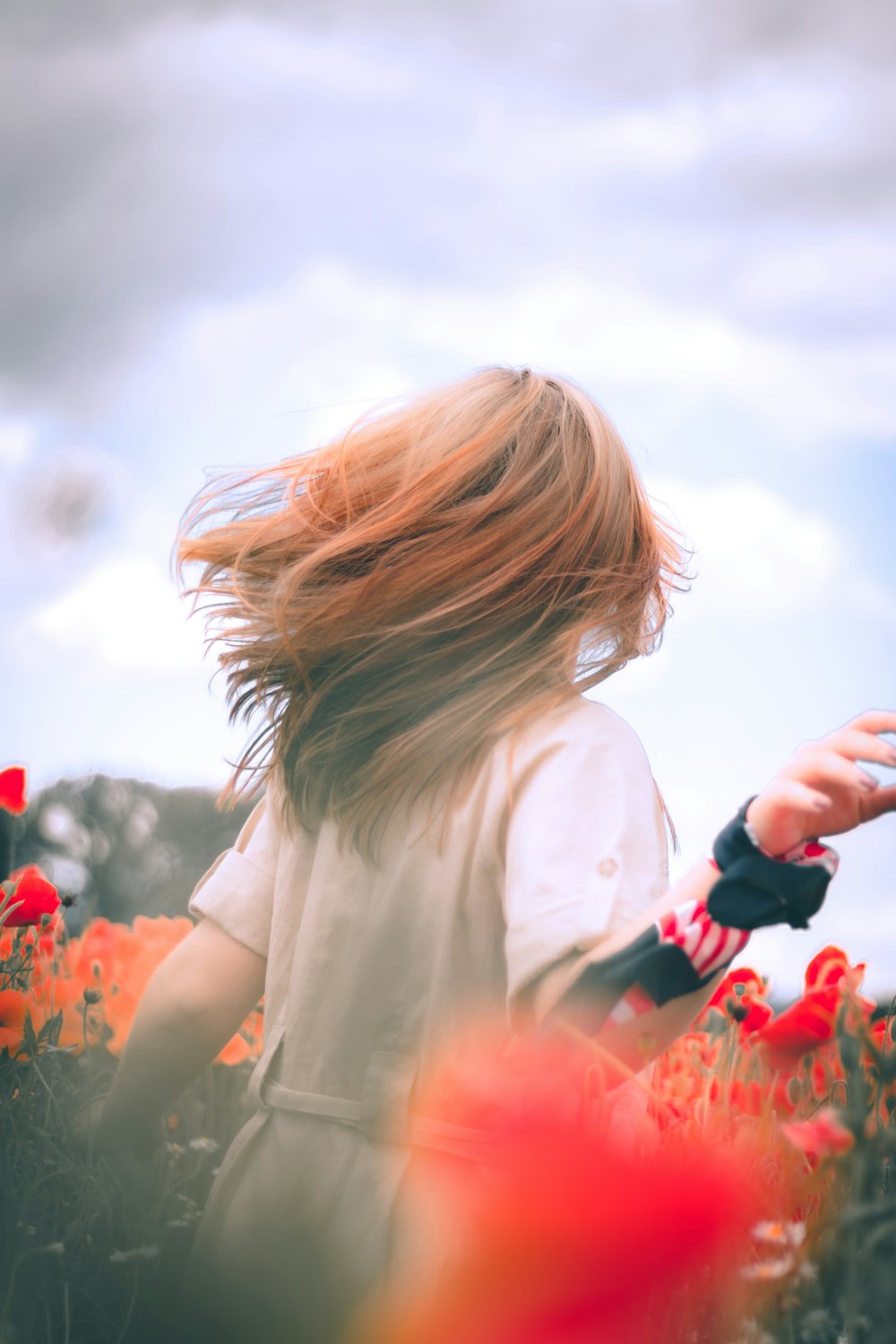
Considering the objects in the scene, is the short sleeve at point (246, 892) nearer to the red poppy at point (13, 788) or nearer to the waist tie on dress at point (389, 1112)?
the waist tie on dress at point (389, 1112)

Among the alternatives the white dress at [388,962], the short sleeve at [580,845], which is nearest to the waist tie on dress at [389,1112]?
the white dress at [388,962]

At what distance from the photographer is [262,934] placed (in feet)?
3.05

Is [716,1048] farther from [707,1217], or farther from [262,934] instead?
[262,934]

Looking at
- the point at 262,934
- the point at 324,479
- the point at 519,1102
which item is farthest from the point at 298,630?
the point at 519,1102

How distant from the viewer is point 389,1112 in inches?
30.8

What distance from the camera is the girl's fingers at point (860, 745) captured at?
2.06ft

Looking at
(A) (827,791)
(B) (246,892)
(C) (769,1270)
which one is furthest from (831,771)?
(B) (246,892)

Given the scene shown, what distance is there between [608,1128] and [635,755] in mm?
230

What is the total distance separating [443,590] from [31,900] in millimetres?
526

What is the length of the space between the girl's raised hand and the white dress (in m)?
0.09

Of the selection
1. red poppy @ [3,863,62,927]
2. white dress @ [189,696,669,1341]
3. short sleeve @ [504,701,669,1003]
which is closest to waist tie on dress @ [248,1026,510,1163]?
white dress @ [189,696,669,1341]

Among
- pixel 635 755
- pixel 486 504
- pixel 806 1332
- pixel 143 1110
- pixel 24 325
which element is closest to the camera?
pixel 806 1332

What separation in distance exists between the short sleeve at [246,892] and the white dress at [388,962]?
4 cm

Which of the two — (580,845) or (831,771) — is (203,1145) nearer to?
(580,845)
